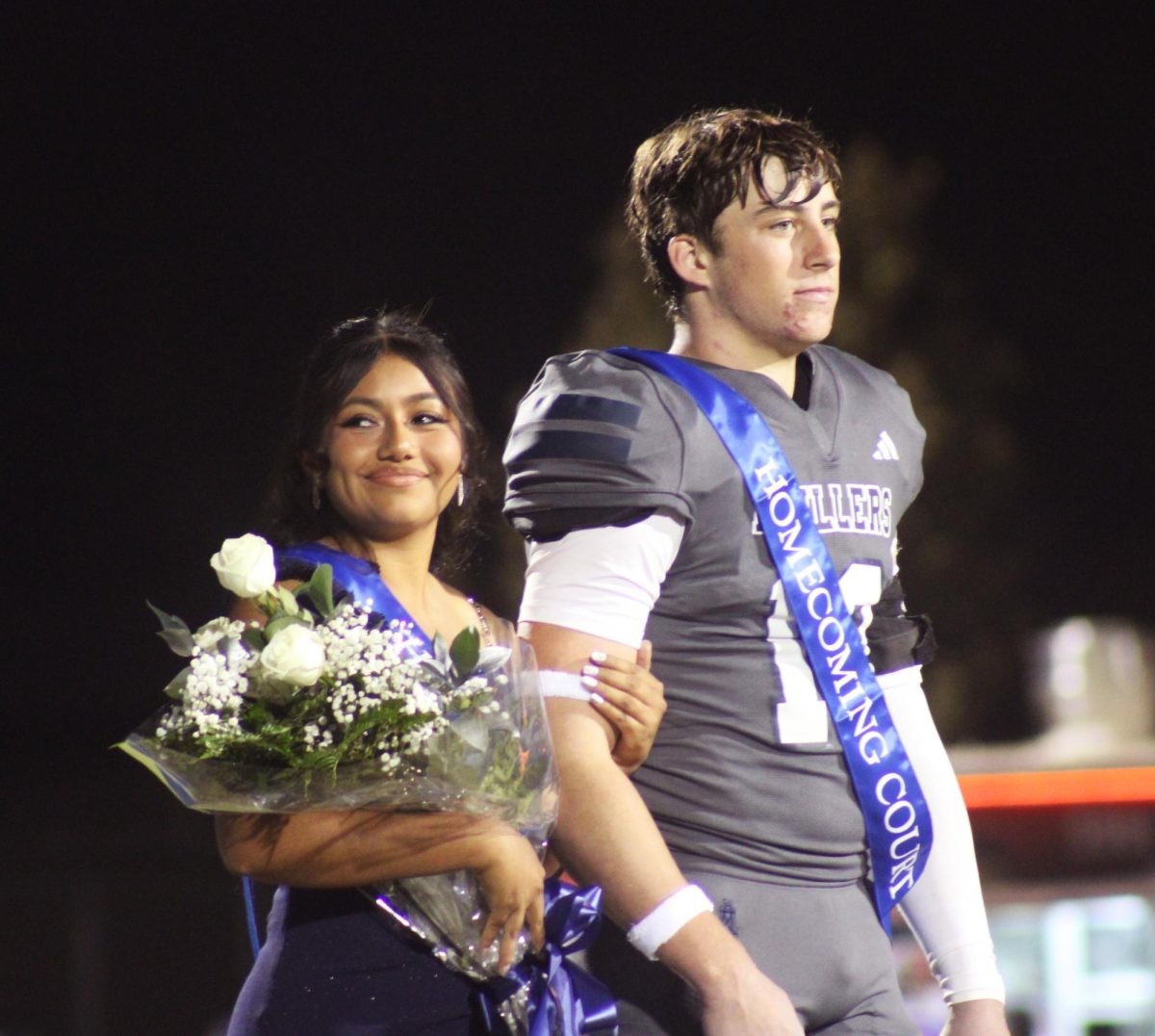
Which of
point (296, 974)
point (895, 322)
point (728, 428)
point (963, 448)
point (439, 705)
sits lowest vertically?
point (296, 974)

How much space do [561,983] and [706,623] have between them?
1.58 feet

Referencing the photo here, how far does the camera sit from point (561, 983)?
2.15 metres

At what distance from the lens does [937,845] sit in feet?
8.19

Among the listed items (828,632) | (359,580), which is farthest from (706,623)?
(359,580)

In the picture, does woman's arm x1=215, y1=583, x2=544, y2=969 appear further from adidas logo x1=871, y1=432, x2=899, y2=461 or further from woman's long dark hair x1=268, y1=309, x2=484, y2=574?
adidas logo x1=871, y1=432, x2=899, y2=461

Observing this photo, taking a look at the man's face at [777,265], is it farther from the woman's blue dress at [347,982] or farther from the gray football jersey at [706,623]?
the woman's blue dress at [347,982]

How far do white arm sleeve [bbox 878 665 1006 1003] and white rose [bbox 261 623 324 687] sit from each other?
35.2 inches

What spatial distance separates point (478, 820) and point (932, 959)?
79cm

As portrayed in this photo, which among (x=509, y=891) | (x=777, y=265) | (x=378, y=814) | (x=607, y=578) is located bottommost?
(x=509, y=891)

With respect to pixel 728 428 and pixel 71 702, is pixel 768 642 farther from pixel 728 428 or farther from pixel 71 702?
pixel 71 702

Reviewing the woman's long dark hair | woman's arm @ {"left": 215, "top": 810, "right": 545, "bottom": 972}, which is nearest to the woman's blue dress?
woman's arm @ {"left": 215, "top": 810, "right": 545, "bottom": 972}

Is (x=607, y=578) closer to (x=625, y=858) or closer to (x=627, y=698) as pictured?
(x=627, y=698)

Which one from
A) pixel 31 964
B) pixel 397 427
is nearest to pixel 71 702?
pixel 31 964

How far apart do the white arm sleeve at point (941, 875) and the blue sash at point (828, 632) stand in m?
0.14
